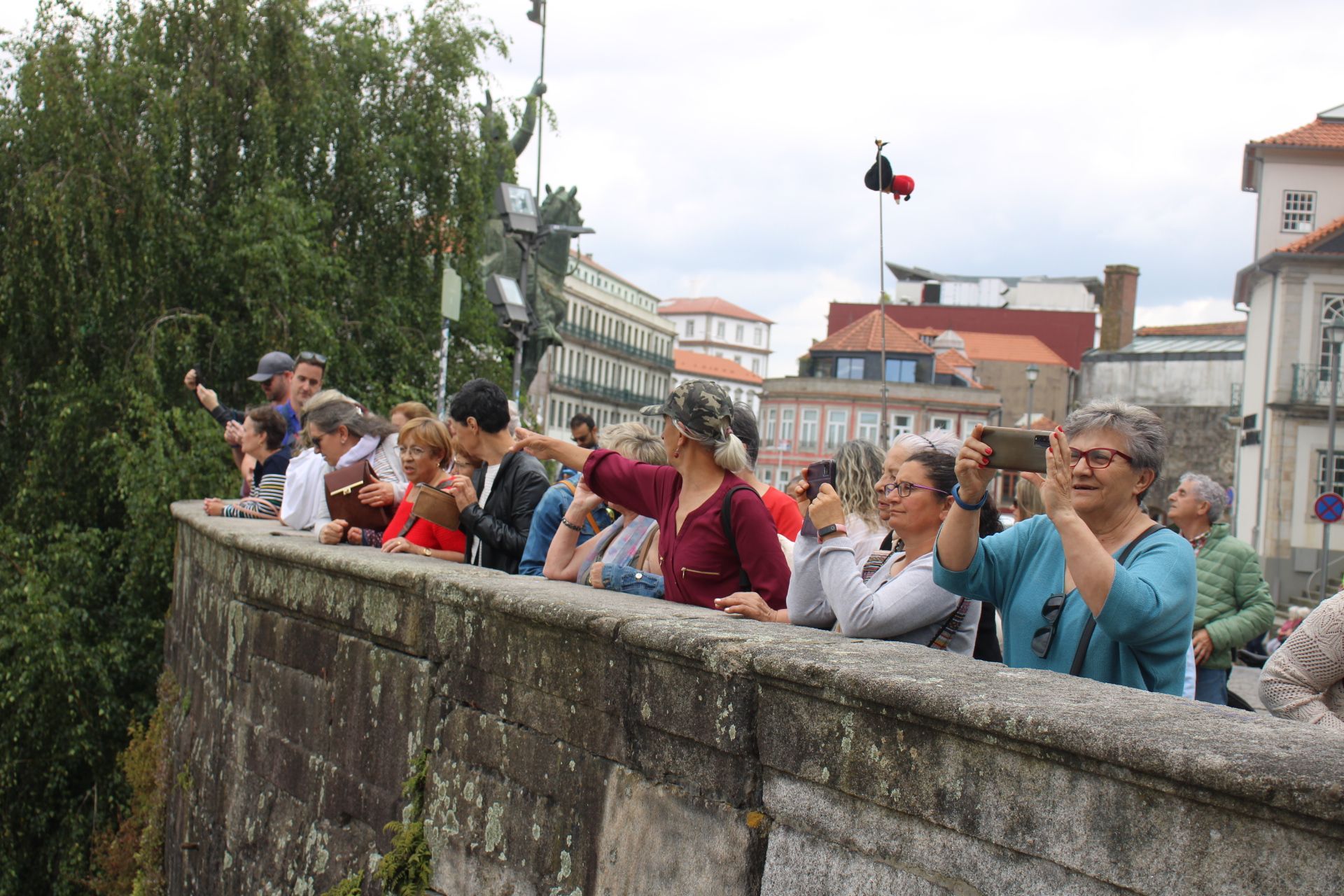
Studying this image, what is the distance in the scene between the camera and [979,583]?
3.34 meters

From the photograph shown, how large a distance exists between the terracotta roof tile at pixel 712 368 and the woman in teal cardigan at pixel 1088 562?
357 feet

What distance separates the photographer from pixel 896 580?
3.63 meters

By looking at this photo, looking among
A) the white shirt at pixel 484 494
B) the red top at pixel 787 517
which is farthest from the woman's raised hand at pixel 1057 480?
the white shirt at pixel 484 494

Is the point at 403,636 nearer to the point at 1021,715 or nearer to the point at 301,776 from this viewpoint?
the point at 301,776

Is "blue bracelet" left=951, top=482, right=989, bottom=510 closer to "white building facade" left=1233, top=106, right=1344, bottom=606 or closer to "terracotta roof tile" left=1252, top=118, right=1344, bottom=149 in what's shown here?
"white building facade" left=1233, top=106, right=1344, bottom=606

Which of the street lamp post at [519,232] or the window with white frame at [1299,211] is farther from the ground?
the window with white frame at [1299,211]

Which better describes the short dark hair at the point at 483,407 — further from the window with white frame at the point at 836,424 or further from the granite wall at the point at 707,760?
the window with white frame at the point at 836,424

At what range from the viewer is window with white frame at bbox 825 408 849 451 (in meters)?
73.3

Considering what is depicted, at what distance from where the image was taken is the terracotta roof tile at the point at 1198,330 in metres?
64.1

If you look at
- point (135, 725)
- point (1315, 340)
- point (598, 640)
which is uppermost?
point (1315, 340)

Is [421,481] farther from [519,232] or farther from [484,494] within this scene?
[519,232]

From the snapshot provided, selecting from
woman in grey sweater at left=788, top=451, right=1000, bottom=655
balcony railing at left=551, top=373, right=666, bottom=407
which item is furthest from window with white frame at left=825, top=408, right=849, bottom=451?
woman in grey sweater at left=788, top=451, right=1000, bottom=655

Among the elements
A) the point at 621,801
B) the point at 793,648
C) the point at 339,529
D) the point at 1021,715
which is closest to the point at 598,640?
the point at 621,801

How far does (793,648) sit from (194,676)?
5.57 m
